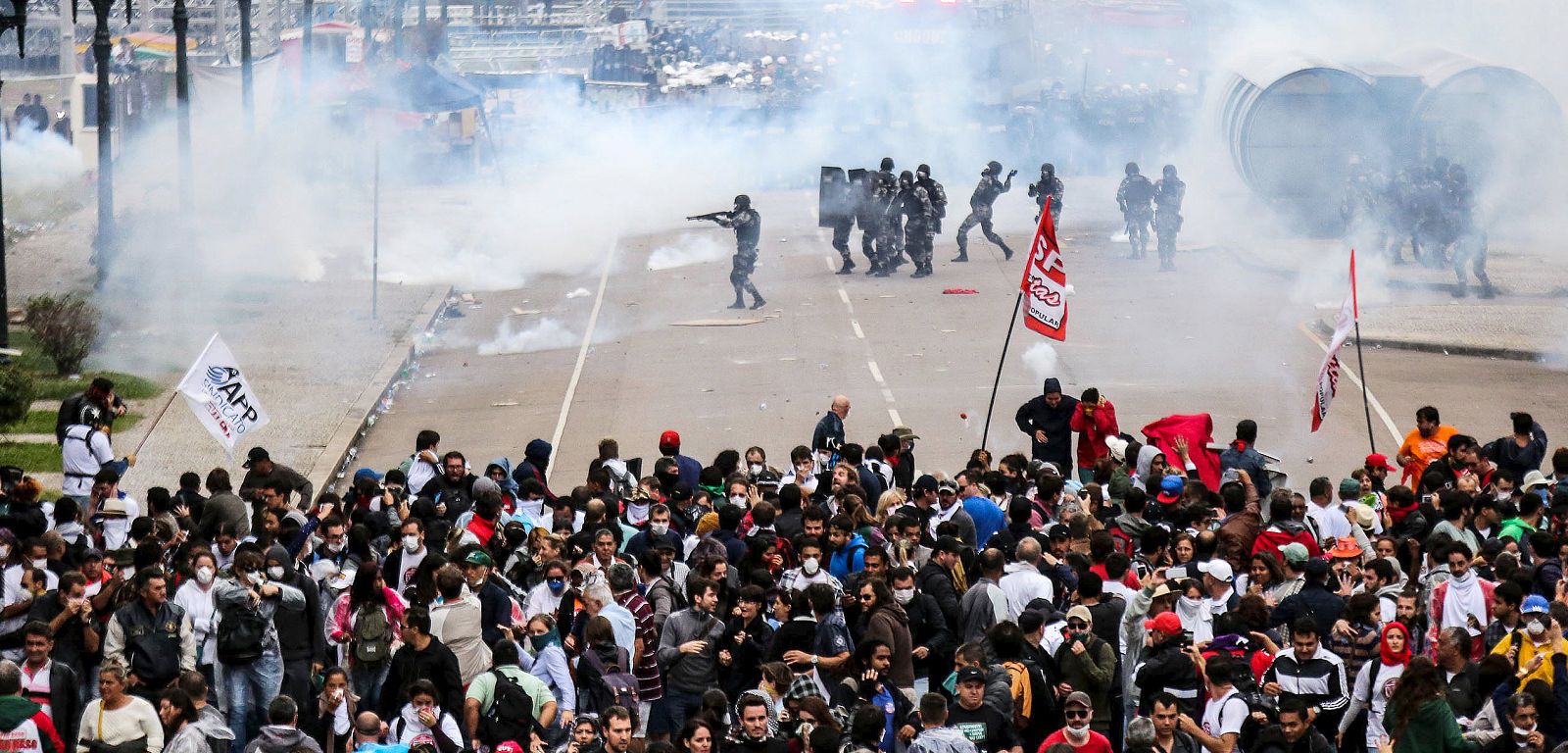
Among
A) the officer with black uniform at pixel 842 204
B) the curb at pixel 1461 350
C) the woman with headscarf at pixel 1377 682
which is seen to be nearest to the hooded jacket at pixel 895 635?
the woman with headscarf at pixel 1377 682

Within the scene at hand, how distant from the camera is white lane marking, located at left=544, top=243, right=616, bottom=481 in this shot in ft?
65.3

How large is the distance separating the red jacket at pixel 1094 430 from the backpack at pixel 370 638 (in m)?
6.60

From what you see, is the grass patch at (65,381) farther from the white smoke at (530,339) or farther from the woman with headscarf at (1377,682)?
the woman with headscarf at (1377,682)

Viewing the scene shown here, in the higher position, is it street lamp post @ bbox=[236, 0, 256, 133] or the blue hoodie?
Answer: the blue hoodie

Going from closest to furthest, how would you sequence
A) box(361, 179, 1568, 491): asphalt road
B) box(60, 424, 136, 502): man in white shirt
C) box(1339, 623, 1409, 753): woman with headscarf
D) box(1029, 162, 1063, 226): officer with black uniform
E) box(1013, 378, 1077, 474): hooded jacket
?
box(1339, 623, 1409, 753): woman with headscarf → box(60, 424, 136, 502): man in white shirt → box(1013, 378, 1077, 474): hooded jacket → box(361, 179, 1568, 491): asphalt road → box(1029, 162, 1063, 226): officer with black uniform

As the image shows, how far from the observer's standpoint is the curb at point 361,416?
61.4 ft

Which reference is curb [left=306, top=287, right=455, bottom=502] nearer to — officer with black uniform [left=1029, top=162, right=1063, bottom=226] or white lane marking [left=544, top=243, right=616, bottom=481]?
white lane marking [left=544, top=243, right=616, bottom=481]

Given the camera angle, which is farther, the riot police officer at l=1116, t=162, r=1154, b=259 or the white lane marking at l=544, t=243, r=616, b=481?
the riot police officer at l=1116, t=162, r=1154, b=259

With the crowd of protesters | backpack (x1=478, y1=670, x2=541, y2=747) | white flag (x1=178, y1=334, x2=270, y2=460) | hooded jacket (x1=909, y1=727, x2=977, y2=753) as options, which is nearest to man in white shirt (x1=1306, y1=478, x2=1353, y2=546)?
the crowd of protesters

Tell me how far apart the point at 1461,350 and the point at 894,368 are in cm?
591

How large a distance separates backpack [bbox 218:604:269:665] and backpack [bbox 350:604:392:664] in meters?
0.43

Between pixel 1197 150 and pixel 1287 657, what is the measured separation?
1348 inches

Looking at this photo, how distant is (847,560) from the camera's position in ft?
35.6

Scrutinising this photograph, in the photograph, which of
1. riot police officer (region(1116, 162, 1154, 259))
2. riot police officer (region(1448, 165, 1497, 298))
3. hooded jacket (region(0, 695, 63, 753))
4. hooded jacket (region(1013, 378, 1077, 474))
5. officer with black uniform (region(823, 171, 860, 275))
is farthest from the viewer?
riot police officer (region(1116, 162, 1154, 259))
